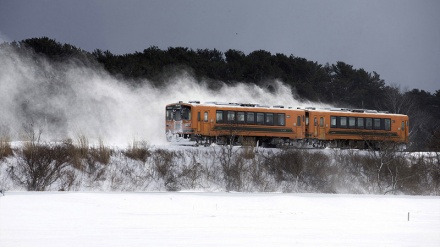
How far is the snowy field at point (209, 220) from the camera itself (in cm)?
1398

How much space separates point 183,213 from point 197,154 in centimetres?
1551

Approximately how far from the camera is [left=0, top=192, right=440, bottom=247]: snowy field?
13984 mm

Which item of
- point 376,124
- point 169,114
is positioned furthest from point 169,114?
point 376,124

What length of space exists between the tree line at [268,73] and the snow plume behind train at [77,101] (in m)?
1.07

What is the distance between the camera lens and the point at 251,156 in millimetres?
33969

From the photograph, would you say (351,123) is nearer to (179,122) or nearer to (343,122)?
(343,122)

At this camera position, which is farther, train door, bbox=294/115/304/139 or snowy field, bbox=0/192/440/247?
train door, bbox=294/115/304/139

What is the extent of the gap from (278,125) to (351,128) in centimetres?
559

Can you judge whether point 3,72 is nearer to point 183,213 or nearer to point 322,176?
point 322,176

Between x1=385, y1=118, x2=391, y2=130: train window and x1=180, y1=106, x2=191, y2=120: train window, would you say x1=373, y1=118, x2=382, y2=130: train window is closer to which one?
x1=385, y1=118, x2=391, y2=130: train window

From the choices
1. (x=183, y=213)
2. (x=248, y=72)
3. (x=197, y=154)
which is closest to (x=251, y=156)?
(x=197, y=154)

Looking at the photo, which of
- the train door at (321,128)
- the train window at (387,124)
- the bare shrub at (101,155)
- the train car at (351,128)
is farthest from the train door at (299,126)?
the bare shrub at (101,155)

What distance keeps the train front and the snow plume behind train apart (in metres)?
12.7

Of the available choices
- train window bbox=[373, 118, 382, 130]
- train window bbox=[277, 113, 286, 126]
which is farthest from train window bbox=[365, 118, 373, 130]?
train window bbox=[277, 113, 286, 126]
